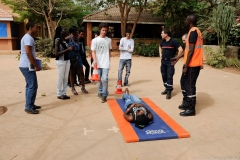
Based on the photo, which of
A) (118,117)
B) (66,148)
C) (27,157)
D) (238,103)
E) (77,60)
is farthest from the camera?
(77,60)

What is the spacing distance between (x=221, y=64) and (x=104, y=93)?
7.65 m

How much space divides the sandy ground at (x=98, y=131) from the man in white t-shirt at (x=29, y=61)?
27cm

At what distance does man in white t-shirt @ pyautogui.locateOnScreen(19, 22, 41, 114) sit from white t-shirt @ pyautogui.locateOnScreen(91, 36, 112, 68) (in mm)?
1234

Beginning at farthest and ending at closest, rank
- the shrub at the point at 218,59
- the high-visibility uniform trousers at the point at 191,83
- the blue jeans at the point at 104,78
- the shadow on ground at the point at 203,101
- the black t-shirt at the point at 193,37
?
the shrub at the point at 218,59, the blue jeans at the point at 104,78, the shadow on ground at the point at 203,101, the high-visibility uniform trousers at the point at 191,83, the black t-shirt at the point at 193,37

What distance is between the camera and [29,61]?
4.09 metres

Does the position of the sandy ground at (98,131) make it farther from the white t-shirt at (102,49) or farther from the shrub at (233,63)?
the shrub at (233,63)

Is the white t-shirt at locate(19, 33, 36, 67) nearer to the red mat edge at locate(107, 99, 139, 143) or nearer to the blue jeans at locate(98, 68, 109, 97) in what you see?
the blue jeans at locate(98, 68, 109, 97)

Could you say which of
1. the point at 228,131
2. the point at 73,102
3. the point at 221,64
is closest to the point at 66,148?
the point at 73,102

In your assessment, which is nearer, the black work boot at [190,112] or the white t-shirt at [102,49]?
the black work boot at [190,112]

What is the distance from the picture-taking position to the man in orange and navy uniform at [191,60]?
155 inches

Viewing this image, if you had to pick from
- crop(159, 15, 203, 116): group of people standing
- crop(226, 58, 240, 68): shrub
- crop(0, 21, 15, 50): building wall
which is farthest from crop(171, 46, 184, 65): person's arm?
crop(0, 21, 15, 50): building wall

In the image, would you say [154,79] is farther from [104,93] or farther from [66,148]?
[66,148]

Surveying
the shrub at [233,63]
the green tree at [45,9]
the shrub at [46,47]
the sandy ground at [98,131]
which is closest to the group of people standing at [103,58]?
the sandy ground at [98,131]

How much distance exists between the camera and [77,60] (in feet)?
18.3
